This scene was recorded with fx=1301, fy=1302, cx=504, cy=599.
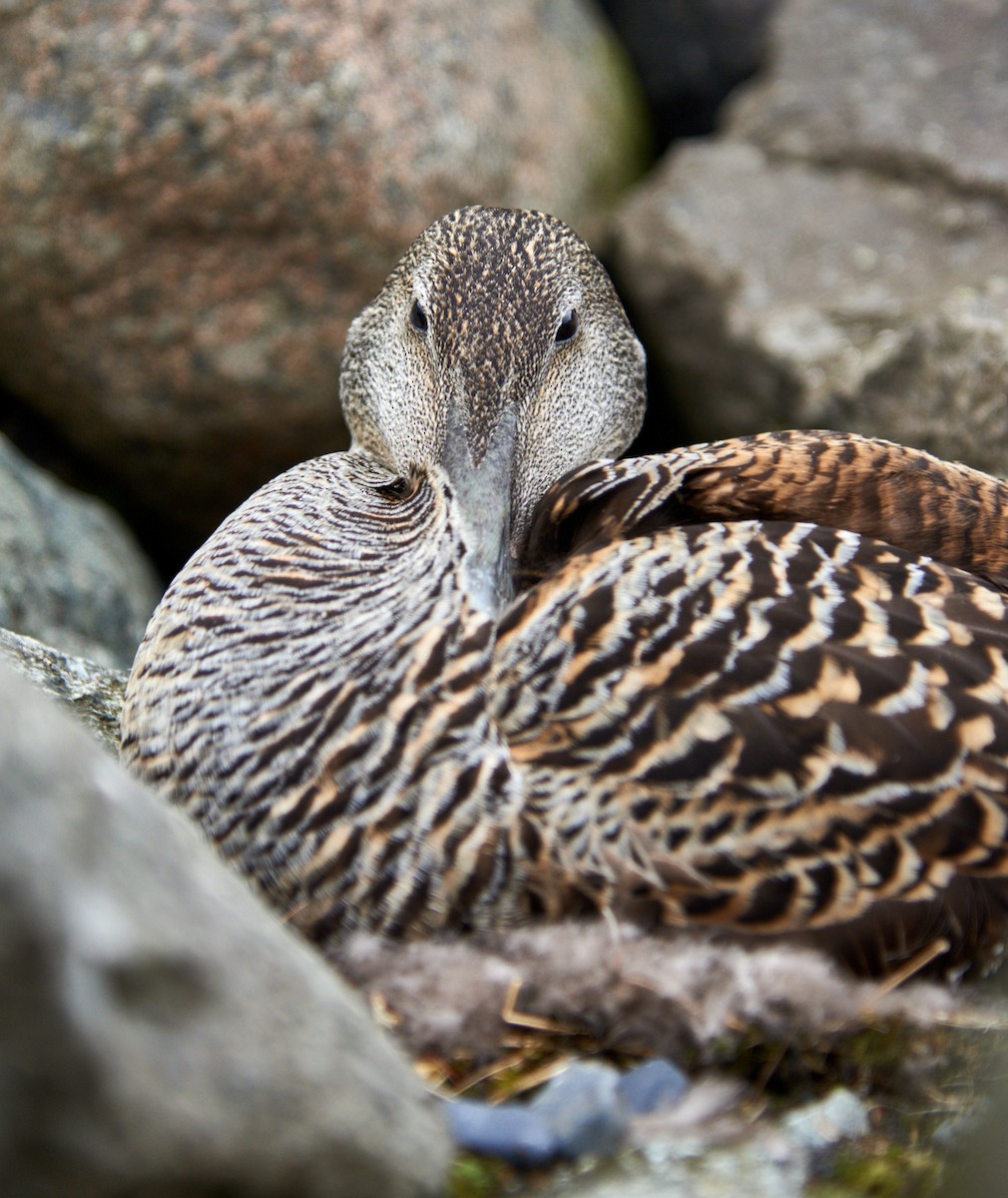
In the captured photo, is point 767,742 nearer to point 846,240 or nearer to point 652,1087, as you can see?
point 652,1087

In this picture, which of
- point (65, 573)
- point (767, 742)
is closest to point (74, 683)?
point (65, 573)

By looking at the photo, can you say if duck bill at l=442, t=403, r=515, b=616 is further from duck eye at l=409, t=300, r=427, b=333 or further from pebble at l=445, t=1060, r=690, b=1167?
pebble at l=445, t=1060, r=690, b=1167

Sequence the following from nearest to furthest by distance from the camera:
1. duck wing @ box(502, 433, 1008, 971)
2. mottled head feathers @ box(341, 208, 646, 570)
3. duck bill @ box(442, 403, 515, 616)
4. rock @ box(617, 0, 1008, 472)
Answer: duck wing @ box(502, 433, 1008, 971) < duck bill @ box(442, 403, 515, 616) < mottled head feathers @ box(341, 208, 646, 570) < rock @ box(617, 0, 1008, 472)

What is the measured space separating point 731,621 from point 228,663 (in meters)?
0.90

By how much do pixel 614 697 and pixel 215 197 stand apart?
302 centimetres

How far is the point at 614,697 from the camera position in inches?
82.0

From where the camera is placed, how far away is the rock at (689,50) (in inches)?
239

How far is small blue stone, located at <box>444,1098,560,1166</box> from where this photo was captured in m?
1.66

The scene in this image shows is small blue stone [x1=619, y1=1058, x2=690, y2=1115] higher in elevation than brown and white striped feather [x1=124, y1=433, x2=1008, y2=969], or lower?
lower

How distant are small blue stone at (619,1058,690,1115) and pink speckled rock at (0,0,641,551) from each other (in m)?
3.32

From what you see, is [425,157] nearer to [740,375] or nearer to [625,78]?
[740,375]

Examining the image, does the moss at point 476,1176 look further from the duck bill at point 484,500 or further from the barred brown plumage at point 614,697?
the duck bill at point 484,500

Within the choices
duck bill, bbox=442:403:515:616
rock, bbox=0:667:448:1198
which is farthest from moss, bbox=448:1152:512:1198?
duck bill, bbox=442:403:515:616

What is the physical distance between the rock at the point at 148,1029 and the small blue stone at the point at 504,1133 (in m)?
0.21
